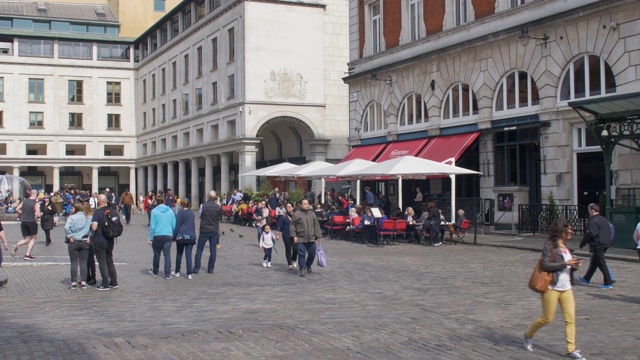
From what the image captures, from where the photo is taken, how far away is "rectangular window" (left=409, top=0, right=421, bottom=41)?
31.9 metres

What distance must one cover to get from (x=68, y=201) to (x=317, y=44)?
19936 millimetres

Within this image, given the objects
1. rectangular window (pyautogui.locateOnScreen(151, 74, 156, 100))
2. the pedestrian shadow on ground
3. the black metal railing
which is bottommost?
the pedestrian shadow on ground

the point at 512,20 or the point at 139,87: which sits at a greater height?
the point at 139,87

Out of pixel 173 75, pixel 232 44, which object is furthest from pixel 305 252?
pixel 173 75

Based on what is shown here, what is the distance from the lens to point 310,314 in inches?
430

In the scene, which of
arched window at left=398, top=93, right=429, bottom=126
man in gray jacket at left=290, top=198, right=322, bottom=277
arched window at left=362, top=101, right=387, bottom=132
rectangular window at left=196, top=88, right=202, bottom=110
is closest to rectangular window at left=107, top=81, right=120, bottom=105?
rectangular window at left=196, top=88, right=202, bottom=110

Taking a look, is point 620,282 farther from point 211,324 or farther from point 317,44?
point 317,44

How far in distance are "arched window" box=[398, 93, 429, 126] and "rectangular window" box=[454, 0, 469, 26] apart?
13.1 feet

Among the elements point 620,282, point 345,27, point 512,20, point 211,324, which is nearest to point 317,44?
point 345,27

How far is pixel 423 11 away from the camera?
31375mm

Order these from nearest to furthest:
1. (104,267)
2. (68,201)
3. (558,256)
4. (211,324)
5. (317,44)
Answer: (558,256), (211,324), (104,267), (68,201), (317,44)

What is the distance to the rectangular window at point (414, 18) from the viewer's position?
31922 mm

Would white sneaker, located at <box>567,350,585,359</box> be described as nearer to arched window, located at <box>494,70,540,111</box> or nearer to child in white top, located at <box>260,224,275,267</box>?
child in white top, located at <box>260,224,275,267</box>

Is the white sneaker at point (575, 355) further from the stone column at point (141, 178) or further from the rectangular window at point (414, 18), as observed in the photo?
the stone column at point (141, 178)
